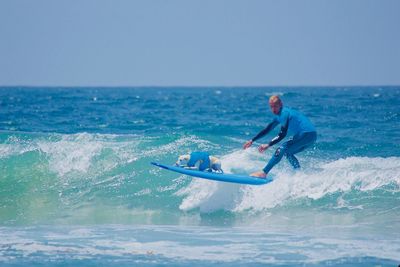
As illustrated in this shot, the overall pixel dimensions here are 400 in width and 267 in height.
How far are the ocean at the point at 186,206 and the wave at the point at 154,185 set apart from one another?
0.03m

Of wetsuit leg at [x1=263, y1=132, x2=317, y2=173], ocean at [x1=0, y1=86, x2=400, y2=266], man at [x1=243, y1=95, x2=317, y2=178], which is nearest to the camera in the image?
ocean at [x1=0, y1=86, x2=400, y2=266]

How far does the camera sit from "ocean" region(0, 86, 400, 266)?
8664 mm

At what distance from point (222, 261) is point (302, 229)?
2598mm

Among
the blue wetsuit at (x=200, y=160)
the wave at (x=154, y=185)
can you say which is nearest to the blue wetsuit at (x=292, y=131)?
→ the blue wetsuit at (x=200, y=160)

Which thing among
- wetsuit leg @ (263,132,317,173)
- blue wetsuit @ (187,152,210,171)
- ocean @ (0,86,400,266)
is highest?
wetsuit leg @ (263,132,317,173)

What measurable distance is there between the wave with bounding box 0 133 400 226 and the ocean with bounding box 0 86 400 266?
Answer: 27mm

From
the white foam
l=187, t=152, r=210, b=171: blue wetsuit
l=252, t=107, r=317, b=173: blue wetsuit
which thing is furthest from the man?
the white foam

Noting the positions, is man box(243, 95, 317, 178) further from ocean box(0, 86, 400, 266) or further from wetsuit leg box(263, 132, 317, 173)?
ocean box(0, 86, 400, 266)

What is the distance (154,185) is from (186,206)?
1703 mm

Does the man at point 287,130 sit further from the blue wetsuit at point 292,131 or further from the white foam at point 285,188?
the white foam at point 285,188

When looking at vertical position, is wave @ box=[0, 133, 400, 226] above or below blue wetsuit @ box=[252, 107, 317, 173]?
below

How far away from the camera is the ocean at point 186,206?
8664 mm

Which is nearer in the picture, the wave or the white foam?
the wave

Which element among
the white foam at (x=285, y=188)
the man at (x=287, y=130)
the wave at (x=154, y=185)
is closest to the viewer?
the man at (x=287, y=130)
